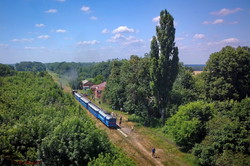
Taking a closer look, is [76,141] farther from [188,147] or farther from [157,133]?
[157,133]

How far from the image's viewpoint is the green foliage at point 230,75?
1106 inches

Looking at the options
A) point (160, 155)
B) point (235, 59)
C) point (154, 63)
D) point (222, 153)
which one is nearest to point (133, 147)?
point (160, 155)

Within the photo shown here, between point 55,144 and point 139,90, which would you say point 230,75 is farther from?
point 55,144

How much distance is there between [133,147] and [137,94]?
1090 centimetres

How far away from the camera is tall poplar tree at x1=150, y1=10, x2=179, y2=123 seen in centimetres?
2778

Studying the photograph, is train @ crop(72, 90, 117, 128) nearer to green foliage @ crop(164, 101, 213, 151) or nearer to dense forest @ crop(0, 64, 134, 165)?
green foliage @ crop(164, 101, 213, 151)

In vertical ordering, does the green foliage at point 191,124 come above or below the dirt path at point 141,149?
above

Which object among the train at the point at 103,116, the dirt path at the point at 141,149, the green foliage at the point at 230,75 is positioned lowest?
the dirt path at the point at 141,149

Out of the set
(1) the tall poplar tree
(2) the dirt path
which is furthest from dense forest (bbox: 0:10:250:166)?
(2) the dirt path

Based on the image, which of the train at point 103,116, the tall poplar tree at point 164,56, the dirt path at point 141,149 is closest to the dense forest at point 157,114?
the tall poplar tree at point 164,56

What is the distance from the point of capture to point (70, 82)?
76.7m

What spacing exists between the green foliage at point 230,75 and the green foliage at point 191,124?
7118 millimetres

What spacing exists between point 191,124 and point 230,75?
1233cm

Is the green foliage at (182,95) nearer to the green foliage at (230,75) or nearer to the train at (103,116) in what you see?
the green foliage at (230,75)
